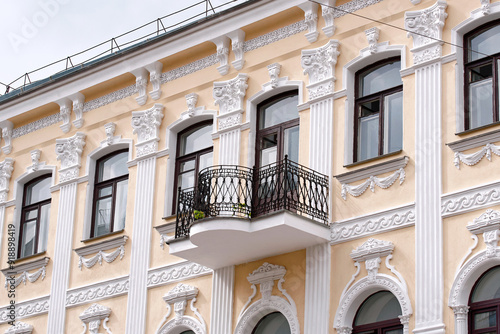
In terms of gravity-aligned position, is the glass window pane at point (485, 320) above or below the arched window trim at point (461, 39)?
below

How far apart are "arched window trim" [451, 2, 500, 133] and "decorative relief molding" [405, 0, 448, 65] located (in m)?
0.27

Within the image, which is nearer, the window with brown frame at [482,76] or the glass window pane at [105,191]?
the window with brown frame at [482,76]

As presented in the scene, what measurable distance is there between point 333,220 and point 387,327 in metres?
2.02

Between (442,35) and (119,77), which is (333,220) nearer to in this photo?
(442,35)

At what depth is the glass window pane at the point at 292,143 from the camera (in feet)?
66.4

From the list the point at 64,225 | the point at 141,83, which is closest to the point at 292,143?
the point at 141,83

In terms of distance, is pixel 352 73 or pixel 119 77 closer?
pixel 352 73

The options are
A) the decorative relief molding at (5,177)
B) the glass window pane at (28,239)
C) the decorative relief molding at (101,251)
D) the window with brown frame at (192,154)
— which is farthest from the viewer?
the decorative relief molding at (5,177)

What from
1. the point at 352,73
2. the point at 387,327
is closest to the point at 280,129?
the point at 352,73

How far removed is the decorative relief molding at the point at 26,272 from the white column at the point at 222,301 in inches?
175

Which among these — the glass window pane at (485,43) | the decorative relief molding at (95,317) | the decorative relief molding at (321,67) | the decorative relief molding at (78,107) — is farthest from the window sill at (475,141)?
the decorative relief molding at (78,107)

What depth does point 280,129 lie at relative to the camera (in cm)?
2070

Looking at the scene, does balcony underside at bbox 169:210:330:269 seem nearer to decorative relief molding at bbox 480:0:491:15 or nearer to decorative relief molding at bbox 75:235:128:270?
decorative relief molding at bbox 75:235:128:270

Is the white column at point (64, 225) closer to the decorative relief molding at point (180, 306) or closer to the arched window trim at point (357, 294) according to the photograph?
the decorative relief molding at point (180, 306)
